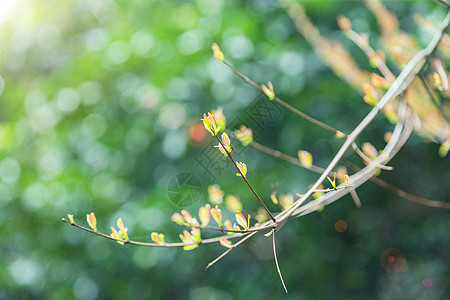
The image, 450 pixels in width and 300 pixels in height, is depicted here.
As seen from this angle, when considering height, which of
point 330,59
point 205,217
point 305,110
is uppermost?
point 205,217

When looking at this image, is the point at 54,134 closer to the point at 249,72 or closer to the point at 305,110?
the point at 249,72

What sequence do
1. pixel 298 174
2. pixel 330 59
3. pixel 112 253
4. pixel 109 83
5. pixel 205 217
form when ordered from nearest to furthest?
pixel 205 217
pixel 330 59
pixel 298 174
pixel 112 253
pixel 109 83

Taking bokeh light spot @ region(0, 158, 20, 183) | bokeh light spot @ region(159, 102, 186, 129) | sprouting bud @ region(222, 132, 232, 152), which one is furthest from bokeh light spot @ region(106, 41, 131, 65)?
sprouting bud @ region(222, 132, 232, 152)

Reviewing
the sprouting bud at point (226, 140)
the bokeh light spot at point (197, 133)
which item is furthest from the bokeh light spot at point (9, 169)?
the sprouting bud at point (226, 140)

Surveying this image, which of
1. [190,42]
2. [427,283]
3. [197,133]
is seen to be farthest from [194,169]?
[427,283]

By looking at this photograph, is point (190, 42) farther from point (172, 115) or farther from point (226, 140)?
point (226, 140)

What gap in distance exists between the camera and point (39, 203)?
4.82ft

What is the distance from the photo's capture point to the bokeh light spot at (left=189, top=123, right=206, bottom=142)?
4.39 ft

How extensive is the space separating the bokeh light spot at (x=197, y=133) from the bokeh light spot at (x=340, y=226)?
0.60 m

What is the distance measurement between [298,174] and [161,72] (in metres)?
0.59

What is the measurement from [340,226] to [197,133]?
0.65m

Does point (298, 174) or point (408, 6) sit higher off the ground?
point (408, 6)

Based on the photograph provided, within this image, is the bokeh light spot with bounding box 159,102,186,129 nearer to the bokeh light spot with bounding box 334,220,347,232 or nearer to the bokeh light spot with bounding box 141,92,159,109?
the bokeh light spot with bounding box 141,92,159,109

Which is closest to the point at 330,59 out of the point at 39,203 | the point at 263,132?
the point at 263,132
